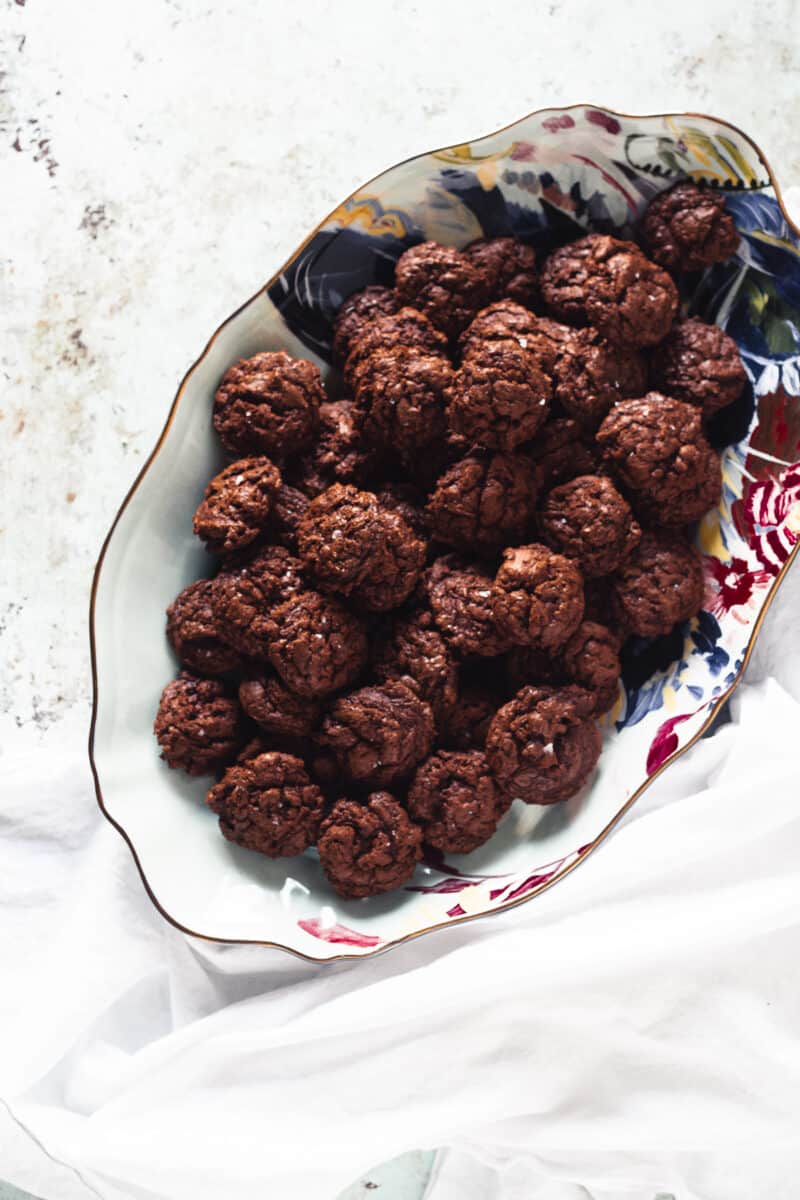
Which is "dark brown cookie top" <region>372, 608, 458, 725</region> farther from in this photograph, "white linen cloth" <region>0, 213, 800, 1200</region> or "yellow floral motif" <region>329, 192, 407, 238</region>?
"yellow floral motif" <region>329, 192, 407, 238</region>

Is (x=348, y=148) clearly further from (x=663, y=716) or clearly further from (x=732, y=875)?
(x=732, y=875)

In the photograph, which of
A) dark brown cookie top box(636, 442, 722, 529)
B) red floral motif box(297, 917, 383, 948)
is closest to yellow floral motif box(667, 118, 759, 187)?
dark brown cookie top box(636, 442, 722, 529)

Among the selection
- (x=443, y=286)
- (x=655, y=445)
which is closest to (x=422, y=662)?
(x=655, y=445)

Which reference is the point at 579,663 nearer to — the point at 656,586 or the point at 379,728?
the point at 656,586

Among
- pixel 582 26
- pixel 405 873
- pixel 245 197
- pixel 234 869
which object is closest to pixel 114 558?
pixel 234 869

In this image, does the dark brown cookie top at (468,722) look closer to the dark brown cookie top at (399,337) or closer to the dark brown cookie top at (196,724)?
the dark brown cookie top at (196,724)

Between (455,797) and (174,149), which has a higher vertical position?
(174,149)

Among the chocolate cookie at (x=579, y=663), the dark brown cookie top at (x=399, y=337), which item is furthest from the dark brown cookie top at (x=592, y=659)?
the dark brown cookie top at (x=399, y=337)
